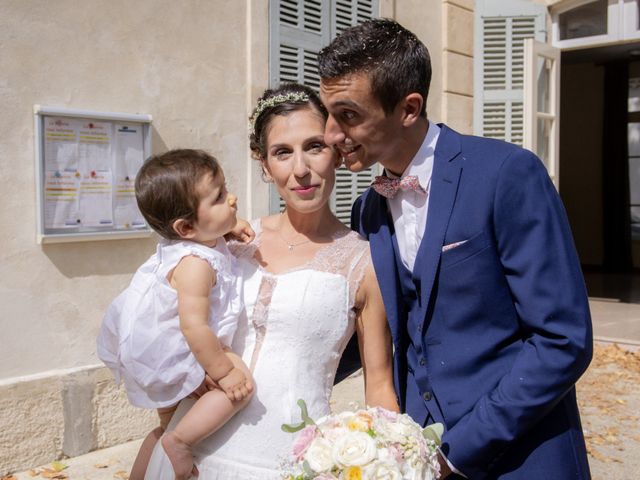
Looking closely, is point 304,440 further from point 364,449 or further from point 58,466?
point 58,466

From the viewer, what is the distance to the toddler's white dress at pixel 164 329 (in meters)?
2.07

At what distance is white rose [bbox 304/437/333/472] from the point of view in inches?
58.7

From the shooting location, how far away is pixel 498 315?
5.96 ft

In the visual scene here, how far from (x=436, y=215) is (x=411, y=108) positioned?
0.94ft

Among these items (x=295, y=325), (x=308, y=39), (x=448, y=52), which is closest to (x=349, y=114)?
(x=295, y=325)

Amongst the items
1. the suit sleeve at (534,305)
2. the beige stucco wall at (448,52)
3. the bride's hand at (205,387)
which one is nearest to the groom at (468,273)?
the suit sleeve at (534,305)

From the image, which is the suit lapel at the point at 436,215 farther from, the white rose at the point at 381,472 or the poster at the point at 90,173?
the poster at the point at 90,173

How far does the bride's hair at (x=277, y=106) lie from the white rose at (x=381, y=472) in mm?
1070

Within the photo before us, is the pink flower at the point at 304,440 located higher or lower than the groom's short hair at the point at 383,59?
lower

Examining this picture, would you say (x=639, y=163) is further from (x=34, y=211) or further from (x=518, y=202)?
(x=518, y=202)

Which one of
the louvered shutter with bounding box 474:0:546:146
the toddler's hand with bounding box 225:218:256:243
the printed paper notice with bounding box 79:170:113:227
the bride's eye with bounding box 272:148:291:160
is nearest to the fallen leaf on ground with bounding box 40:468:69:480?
the printed paper notice with bounding box 79:170:113:227

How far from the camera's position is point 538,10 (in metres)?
8.10

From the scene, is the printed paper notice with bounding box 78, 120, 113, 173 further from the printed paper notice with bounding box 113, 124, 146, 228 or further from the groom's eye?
the groom's eye

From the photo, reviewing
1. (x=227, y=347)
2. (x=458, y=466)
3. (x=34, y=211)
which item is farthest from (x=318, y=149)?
(x=34, y=211)
